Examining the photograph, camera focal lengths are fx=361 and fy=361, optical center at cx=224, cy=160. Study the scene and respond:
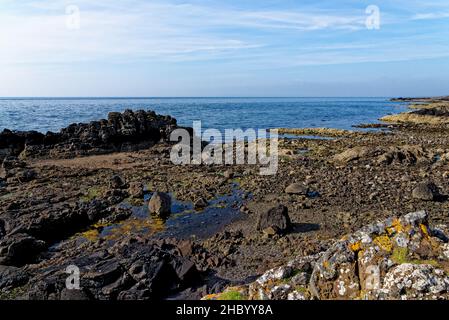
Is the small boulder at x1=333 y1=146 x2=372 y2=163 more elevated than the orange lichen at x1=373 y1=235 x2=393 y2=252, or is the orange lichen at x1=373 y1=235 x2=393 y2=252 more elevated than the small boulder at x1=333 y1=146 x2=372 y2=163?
the orange lichen at x1=373 y1=235 x2=393 y2=252

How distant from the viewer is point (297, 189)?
23.2 m

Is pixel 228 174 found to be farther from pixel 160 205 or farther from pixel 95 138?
pixel 95 138

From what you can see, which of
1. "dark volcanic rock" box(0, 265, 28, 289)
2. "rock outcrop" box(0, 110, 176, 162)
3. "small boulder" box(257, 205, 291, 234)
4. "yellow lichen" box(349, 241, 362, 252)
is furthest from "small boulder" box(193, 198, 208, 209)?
"rock outcrop" box(0, 110, 176, 162)

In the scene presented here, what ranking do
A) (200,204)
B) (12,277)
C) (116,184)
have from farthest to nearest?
(116,184)
(200,204)
(12,277)

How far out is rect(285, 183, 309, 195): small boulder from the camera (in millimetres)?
23000

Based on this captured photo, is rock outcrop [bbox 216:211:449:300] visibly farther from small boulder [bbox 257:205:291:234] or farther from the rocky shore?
small boulder [bbox 257:205:291:234]

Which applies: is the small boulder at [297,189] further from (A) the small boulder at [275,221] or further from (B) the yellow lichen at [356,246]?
(B) the yellow lichen at [356,246]

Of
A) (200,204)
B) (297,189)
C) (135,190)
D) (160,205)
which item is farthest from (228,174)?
(160,205)

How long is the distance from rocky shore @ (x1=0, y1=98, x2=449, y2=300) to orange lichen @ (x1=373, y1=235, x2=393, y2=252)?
2 centimetres

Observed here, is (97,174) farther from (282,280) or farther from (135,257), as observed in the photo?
(282,280)

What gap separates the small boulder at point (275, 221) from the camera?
17094 mm

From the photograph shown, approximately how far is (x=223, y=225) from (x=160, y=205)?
3.81 meters

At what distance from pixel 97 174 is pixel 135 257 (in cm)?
1863
